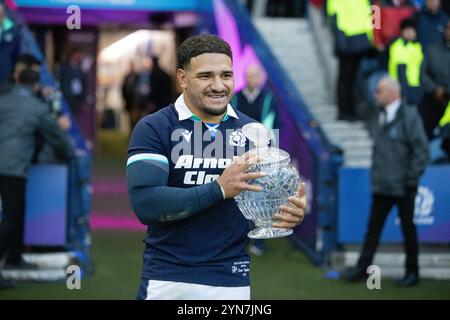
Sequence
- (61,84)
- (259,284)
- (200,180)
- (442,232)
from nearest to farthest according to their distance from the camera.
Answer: (200,180) → (259,284) → (442,232) → (61,84)

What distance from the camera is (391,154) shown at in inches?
325

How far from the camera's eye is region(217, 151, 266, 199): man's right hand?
3521mm

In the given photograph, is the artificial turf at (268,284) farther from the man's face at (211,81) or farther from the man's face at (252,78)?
the man's face at (211,81)

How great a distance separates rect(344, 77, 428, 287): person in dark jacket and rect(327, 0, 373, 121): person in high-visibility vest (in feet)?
10.5

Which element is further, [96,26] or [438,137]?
[96,26]

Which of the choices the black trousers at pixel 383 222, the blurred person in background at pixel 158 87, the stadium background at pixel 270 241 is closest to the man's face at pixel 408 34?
the stadium background at pixel 270 241

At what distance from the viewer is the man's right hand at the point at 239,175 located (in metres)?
3.52

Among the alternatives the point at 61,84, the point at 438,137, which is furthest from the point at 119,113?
the point at 438,137

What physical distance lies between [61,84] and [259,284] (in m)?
10.2

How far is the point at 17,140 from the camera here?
785cm

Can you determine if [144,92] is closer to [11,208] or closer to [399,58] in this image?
[399,58]

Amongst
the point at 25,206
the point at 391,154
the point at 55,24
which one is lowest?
the point at 25,206
